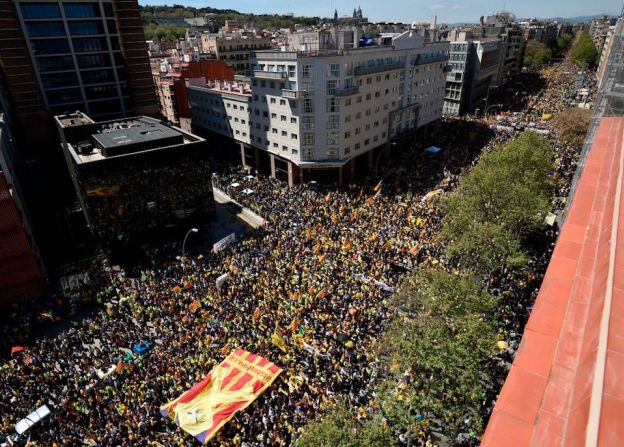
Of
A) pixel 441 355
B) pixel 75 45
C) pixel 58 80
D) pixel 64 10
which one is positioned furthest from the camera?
pixel 75 45

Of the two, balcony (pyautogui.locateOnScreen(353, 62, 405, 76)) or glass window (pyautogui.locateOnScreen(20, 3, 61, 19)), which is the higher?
glass window (pyautogui.locateOnScreen(20, 3, 61, 19))

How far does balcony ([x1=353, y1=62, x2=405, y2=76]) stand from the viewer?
5291cm

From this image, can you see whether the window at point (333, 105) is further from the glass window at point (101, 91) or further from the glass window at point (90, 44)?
the glass window at point (90, 44)

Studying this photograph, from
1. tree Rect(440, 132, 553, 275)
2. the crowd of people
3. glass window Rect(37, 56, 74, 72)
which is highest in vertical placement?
glass window Rect(37, 56, 74, 72)

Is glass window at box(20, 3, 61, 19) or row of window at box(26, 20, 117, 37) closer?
glass window at box(20, 3, 61, 19)

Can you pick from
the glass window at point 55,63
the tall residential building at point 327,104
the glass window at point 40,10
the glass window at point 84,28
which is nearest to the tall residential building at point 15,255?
the glass window at point 55,63

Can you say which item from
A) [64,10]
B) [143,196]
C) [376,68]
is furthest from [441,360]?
[64,10]

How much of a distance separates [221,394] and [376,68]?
49.6 metres

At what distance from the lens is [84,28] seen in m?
58.5

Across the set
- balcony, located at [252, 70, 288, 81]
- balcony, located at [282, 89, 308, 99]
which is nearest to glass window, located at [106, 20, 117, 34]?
balcony, located at [252, 70, 288, 81]

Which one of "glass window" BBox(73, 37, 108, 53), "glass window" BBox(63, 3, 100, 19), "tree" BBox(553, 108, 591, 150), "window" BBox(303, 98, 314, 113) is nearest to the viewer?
"window" BBox(303, 98, 314, 113)

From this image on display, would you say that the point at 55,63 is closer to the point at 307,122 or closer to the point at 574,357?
the point at 307,122

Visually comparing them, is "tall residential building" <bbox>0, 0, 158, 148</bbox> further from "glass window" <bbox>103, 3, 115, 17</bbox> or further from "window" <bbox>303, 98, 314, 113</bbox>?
"window" <bbox>303, 98, 314, 113</bbox>

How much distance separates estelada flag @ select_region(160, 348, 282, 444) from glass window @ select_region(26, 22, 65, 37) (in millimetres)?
58723
